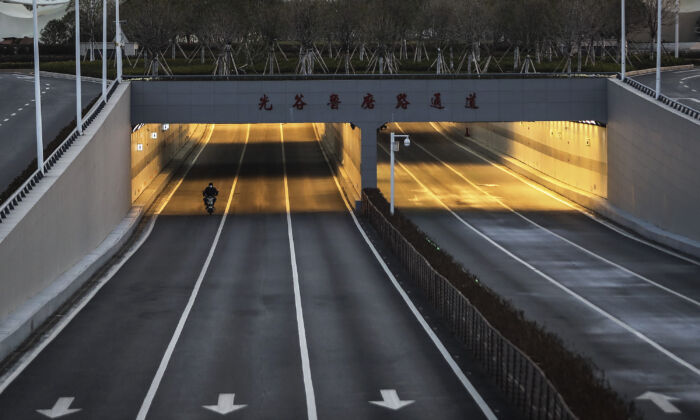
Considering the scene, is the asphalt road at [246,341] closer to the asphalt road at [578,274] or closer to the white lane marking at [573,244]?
the asphalt road at [578,274]

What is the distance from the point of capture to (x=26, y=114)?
57875 millimetres

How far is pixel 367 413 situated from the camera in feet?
75.2

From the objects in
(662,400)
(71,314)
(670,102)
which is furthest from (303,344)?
(670,102)

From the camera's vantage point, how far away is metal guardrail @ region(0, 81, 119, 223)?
32.9 meters

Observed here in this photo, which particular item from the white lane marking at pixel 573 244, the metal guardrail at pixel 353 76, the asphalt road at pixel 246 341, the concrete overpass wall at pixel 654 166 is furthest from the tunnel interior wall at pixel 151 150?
the concrete overpass wall at pixel 654 166

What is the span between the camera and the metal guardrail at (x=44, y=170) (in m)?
32.9

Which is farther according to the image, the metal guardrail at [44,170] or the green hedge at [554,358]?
the metal guardrail at [44,170]

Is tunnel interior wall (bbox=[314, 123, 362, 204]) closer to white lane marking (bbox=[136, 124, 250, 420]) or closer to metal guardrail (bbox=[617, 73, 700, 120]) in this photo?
white lane marking (bbox=[136, 124, 250, 420])

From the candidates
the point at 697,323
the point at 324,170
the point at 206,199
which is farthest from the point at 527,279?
the point at 324,170

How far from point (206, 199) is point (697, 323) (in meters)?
32.2

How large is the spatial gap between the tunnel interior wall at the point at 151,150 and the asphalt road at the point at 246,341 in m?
9.22

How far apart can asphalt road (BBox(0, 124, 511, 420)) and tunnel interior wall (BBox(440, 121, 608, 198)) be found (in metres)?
17.4

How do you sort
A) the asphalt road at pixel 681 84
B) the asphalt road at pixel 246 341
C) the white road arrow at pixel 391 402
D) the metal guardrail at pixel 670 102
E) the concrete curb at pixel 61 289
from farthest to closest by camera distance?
the asphalt road at pixel 681 84, the metal guardrail at pixel 670 102, the concrete curb at pixel 61 289, the asphalt road at pixel 246 341, the white road arrow at pixel 391 402

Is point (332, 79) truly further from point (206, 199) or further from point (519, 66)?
point (519, 66)
